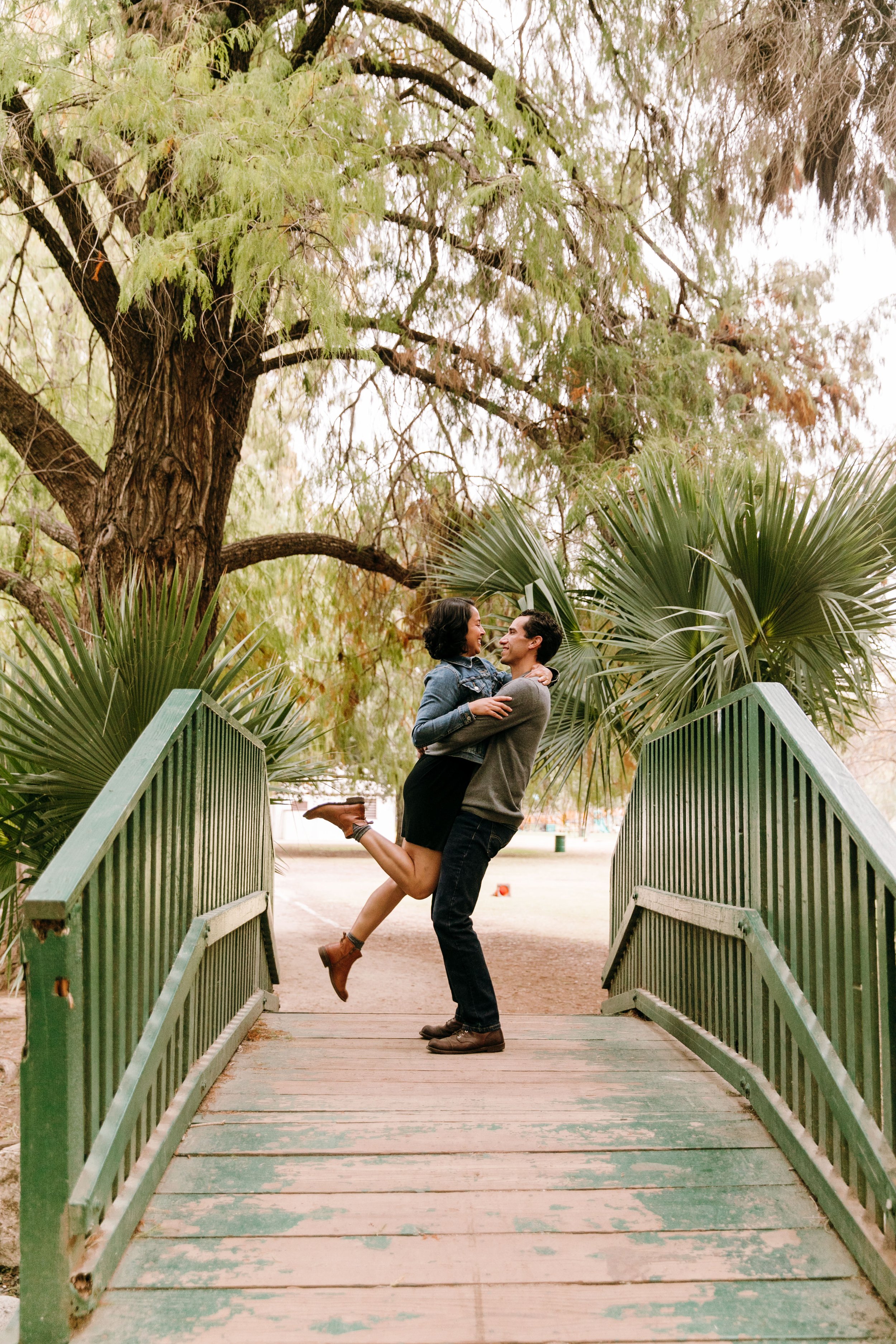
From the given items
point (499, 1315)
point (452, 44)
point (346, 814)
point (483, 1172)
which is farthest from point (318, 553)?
point (499, 1315)

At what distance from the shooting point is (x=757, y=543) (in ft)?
18.4

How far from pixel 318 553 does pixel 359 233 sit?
Answer: 3166 mm

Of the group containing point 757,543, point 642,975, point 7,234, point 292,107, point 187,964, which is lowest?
point 642,975

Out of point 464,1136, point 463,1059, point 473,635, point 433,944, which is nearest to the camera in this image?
point 464,1136

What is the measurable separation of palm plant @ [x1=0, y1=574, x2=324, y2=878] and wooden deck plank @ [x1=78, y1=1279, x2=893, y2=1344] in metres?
2.41

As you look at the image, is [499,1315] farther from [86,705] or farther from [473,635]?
[86,705]

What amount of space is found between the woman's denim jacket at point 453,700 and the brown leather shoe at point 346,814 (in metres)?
0.43

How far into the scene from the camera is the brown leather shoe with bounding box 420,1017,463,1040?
415 centimetres

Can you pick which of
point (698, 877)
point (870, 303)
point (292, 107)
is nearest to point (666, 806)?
point (698, 877)

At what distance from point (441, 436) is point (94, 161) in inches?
134

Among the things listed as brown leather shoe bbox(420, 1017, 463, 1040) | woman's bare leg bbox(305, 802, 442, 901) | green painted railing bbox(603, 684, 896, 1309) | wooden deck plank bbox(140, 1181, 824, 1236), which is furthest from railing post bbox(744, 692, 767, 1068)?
woman's bare leg bbox(305, 802, 442, 901)

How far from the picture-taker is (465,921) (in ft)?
13.3

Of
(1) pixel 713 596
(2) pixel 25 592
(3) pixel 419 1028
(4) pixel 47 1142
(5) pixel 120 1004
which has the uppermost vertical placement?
(2) pixel 25 592

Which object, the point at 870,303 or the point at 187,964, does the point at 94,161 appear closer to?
the point at 187,964
